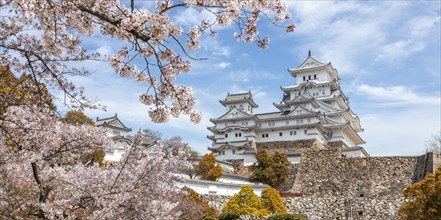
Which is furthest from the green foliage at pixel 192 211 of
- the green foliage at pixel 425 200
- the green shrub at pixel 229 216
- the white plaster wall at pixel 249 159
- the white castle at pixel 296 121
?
the white castle at pixel 296 121

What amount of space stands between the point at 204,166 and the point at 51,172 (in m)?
19.0

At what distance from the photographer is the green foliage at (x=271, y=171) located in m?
24.5

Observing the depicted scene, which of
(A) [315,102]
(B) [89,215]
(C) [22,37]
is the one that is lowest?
(B) [89,215]

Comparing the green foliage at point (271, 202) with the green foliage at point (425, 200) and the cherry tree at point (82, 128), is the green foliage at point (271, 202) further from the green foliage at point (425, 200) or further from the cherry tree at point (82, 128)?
the cherry tree at point (82, 128)

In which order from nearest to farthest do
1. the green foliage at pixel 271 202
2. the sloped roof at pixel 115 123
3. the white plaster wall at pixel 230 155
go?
the green foliage at pixel 271 202, the sloped roof at pixel 115 123, the white plaster wall at pixel 230 155

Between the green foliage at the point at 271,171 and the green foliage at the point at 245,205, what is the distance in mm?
7892

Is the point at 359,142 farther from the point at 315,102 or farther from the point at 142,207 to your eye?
the point at 142,207

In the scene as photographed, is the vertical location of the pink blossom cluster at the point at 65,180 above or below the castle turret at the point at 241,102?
below

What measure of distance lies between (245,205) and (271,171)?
345 inches

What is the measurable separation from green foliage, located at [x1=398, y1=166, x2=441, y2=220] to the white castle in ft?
66.8

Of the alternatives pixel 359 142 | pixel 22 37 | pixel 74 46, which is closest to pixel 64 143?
pixel 22 37

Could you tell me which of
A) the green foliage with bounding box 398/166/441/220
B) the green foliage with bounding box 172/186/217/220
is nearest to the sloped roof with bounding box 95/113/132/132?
the green foliage with bounding box 172/186/217/220

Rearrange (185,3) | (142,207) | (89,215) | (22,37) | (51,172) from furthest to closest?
(51,172), (142,207), (89,215), (22,37), (185,3)

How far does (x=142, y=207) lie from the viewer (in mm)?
5801
